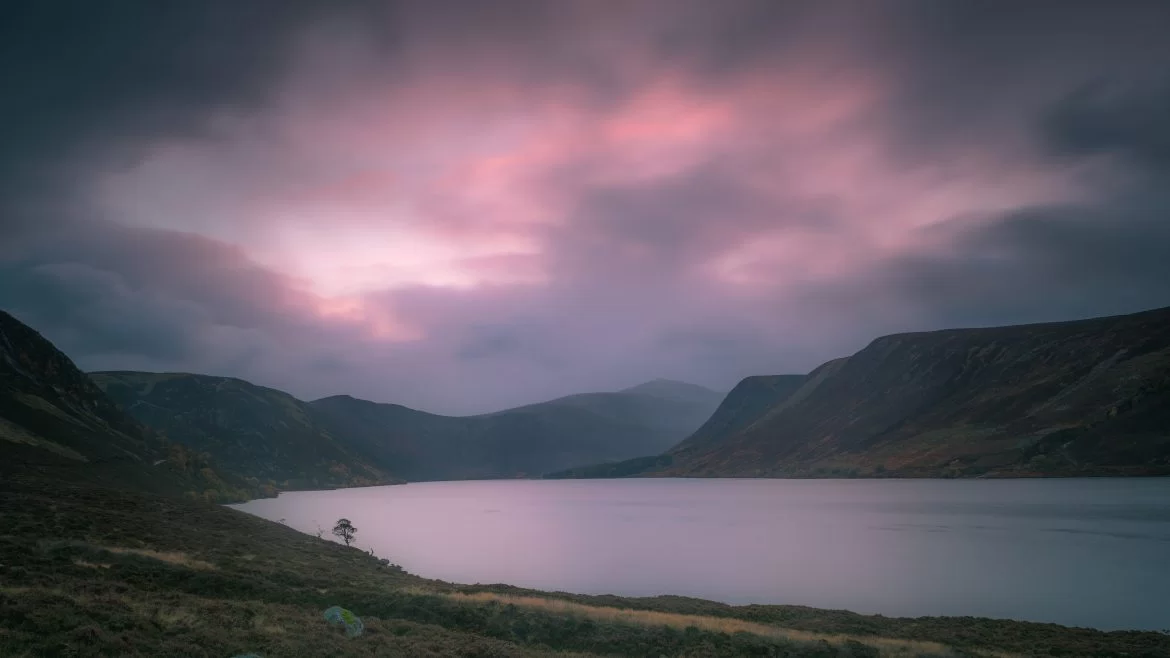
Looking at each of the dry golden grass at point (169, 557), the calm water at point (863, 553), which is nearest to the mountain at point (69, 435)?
the calm water at point (863, 553)

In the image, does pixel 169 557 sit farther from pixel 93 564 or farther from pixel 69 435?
pixel 69 435

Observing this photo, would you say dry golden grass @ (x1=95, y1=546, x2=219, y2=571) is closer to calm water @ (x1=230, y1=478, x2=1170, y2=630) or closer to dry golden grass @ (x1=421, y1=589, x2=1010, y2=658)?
dry golden grass @ (x1=421, y1=589, x2=1010, y2=658)

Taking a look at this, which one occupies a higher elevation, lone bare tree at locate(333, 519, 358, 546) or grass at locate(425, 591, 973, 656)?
grass at locate(425, 591, 973, 656)

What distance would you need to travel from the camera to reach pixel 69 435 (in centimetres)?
8581

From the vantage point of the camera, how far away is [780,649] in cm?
2320

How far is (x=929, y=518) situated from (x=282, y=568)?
84456 millimetres

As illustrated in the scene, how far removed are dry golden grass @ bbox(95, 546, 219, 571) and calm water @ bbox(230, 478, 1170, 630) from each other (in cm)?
2422

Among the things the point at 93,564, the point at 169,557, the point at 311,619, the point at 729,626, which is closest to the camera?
the point at 311,619

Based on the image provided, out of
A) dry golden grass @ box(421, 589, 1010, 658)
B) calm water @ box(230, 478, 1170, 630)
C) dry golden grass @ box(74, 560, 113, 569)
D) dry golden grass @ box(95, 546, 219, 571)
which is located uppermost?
dry golden grass @ box(74, 560, 113, 569)

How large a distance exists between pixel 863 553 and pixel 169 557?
56.0m

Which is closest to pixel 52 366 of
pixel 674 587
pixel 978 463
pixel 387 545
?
pixel 387 545

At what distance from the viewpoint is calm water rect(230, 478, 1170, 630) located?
134 ft

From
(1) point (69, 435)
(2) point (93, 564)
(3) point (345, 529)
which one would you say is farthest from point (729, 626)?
(1) point (69, 435)

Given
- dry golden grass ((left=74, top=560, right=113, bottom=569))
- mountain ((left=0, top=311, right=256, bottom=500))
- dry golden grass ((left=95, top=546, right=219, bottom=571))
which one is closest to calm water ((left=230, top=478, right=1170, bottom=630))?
mountain ((left=0, top=311, right=256, bottom=500))
